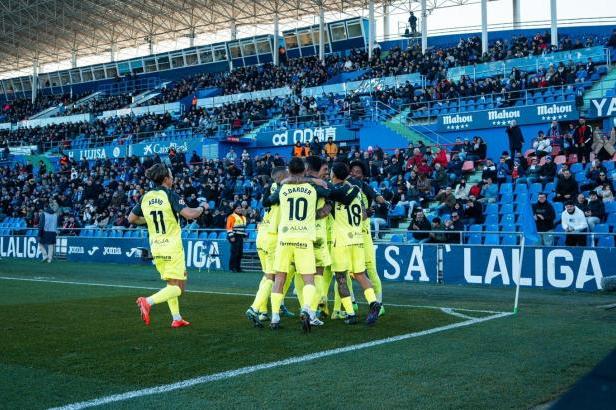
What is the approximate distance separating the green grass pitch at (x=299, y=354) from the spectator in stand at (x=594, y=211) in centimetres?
363

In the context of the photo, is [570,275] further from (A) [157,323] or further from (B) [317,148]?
(B) [317,148]

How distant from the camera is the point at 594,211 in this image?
14367mm

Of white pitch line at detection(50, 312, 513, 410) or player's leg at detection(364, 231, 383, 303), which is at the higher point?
player's leg at detection(364, 231, 383, 303)

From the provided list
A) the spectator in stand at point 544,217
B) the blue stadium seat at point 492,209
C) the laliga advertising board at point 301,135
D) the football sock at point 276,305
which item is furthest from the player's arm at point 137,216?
the laliga advertising board at point 301,135

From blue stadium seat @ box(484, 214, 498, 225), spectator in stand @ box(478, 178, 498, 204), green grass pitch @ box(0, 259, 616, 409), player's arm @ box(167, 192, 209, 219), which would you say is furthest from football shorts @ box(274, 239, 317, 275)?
spectator in stand @ box(478, 178, 498, 204)

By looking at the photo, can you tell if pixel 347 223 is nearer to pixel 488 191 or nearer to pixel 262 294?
pixel 262 294

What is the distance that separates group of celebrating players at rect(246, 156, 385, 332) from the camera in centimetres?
774

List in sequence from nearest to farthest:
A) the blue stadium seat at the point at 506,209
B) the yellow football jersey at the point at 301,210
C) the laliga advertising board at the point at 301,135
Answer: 1. the yellow football jersey at the point at 301,210
2. the blue stadium seat at the point at 506,209
3. the laliga advertising board at the point at 301,135

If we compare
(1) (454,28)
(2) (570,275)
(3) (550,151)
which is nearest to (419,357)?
(2) (570,275)

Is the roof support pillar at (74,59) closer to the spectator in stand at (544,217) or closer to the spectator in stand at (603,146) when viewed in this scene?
the spectator in stand at (603,146)

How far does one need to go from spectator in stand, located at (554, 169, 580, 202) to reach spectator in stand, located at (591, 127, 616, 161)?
8.67 feet

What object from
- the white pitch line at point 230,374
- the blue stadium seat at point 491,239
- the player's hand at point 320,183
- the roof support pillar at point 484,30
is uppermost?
the roof support pillar at point 484,30

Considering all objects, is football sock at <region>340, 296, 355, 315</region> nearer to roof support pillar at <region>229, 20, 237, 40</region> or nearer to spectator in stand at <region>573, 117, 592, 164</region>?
spectator in stand at <region>573, 117, 592, 164</region>

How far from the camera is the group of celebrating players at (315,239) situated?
305 inches
